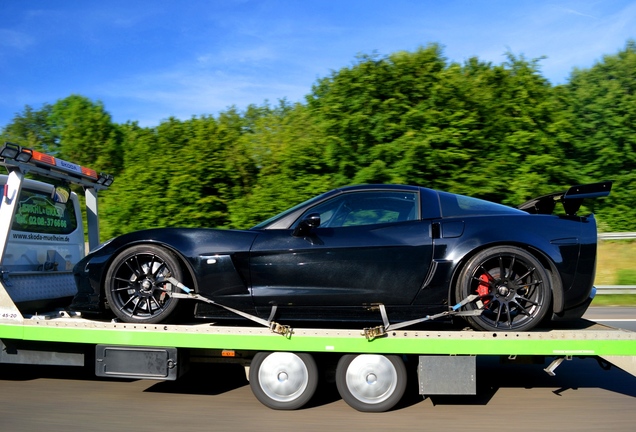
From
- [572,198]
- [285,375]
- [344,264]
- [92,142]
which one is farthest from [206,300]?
[92,142]

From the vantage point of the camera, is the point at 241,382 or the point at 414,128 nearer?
the point at 241,382

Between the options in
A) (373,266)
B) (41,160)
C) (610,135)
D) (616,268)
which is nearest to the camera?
(373,266)

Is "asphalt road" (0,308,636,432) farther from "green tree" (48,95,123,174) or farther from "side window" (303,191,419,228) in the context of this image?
"green tree" (48,95,123,174)

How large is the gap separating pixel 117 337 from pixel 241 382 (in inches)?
54.0

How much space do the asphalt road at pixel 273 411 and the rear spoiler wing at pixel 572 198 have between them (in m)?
1.59

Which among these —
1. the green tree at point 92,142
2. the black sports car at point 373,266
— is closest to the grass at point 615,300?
the black sports car at point 373,266

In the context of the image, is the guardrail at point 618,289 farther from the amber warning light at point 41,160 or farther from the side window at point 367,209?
the amber warning light at point 41,160

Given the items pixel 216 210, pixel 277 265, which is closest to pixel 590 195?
pixel 277 265

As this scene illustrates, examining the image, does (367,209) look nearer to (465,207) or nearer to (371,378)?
(465,207)

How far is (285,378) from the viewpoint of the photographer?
4.50 m

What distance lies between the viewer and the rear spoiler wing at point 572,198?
14.9ft

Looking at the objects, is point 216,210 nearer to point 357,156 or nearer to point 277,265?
point 357,156

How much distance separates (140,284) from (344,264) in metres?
1.67

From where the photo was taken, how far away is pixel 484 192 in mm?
13383
